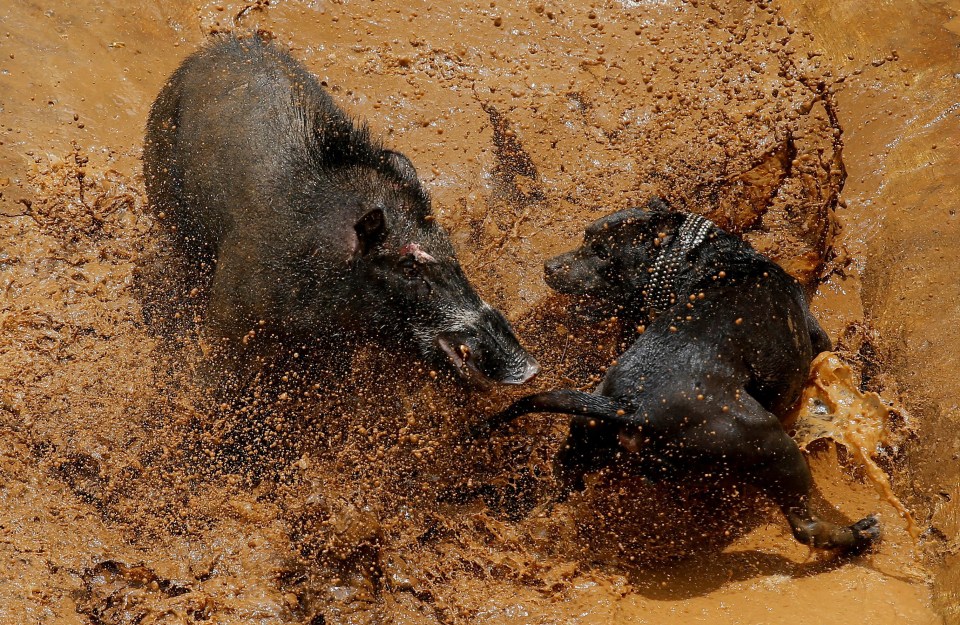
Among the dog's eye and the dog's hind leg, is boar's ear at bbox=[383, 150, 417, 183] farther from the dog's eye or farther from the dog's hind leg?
the dog's hind leg

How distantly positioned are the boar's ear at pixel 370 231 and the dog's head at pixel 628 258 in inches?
48.3

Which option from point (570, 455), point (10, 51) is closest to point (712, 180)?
point (570, 455)

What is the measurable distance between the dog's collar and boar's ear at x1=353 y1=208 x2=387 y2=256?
5.07 feet

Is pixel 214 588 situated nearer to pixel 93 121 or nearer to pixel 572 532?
pixel 572 532

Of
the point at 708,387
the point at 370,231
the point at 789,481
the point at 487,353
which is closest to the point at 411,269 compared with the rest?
the point at 370,231

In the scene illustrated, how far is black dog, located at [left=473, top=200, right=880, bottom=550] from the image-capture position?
146 inches

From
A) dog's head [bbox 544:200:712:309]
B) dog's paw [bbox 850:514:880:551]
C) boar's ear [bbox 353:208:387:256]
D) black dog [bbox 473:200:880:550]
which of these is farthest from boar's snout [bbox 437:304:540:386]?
dog's paw [bbox 850:514:880:551]

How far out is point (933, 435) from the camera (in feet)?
14.4

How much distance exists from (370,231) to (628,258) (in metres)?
1.54

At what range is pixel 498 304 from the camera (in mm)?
5285

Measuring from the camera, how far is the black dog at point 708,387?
146 inches

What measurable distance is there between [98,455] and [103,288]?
1.32 metres

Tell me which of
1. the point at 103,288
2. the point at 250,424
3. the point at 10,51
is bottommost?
the point at 250,424

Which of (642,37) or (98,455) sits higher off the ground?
(642,37)
